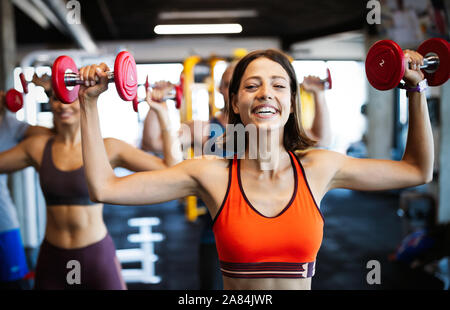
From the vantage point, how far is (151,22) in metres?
7.14

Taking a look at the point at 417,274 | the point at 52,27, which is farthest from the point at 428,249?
the point at 52,27

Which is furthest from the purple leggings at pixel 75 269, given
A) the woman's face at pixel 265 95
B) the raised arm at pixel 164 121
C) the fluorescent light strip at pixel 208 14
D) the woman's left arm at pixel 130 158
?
the fluorescent light strip at pixel 208 14

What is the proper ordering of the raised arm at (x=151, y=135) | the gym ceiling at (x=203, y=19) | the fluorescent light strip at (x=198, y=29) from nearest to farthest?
the raised arm at (x=151, y=135) → the gym ceiling at (x=203, y=19) → the fluorescent light strip at (x=198, y=29)

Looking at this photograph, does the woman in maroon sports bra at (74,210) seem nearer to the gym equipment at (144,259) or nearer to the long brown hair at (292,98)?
the long brown hair at (292,98)

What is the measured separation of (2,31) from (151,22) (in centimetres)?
399

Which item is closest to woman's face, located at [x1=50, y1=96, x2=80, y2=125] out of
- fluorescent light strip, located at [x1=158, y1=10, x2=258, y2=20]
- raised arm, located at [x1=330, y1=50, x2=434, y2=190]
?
raised arm, located at [x1=330, y1=50, x2=434, y2=190]

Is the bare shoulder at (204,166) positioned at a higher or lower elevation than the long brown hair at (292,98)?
lower

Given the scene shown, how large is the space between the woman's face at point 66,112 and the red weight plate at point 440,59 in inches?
52.7

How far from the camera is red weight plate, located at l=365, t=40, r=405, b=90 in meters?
1.04

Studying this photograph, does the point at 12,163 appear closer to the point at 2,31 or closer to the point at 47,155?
the point at 47,155

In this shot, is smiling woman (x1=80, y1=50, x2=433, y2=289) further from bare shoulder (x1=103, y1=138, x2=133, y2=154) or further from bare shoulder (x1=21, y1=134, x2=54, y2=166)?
bare shoulder (x1=21, y1=134, x2=54, y2=166)

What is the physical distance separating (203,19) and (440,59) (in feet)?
20.1

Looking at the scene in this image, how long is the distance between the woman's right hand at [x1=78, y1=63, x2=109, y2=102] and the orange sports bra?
0.45 m

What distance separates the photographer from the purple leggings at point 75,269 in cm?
155
